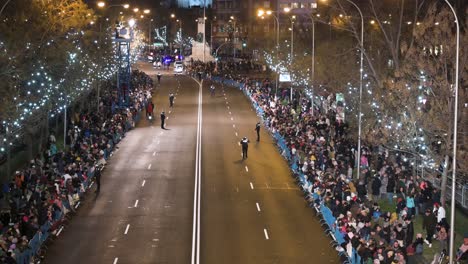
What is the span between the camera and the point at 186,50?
182 meters

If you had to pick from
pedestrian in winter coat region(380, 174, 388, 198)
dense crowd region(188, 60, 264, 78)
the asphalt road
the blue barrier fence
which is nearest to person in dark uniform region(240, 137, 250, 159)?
the asphalt road

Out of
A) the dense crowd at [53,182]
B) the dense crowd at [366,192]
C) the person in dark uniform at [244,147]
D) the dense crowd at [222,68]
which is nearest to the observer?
the dense crowd at [366,192]

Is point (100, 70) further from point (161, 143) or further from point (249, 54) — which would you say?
point (249, 54)

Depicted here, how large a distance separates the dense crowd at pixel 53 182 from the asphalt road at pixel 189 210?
92 centimetres

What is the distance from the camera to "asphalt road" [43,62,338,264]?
29891mm

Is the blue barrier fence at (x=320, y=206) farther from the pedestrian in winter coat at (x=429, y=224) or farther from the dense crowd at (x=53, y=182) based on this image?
the dense crowd at (x=53, y=182)

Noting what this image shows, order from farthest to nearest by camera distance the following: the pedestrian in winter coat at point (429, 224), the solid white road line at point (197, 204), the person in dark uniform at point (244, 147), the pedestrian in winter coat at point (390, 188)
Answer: the person in dark uniform at point (244, 147), the pedestrian in winter coat at point (390, 188), the solid white road line at point (197, 204), the pedestrian in winter coat at point (429, 224)

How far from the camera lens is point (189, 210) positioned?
3684cm

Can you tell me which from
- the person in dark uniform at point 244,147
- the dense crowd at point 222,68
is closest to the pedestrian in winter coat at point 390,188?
the person in dark uniform at point 244,147

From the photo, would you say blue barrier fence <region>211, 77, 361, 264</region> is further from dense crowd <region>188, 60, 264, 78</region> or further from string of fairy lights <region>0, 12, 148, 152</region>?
dense crowd <region>188, 60, 264, 78</region>

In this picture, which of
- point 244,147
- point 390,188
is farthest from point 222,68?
point 390,188

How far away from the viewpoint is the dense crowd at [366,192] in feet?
91.6

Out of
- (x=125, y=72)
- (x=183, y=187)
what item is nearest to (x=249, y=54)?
(x=125, y=72)

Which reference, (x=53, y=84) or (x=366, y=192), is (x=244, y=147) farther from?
(x=366, y=192)
